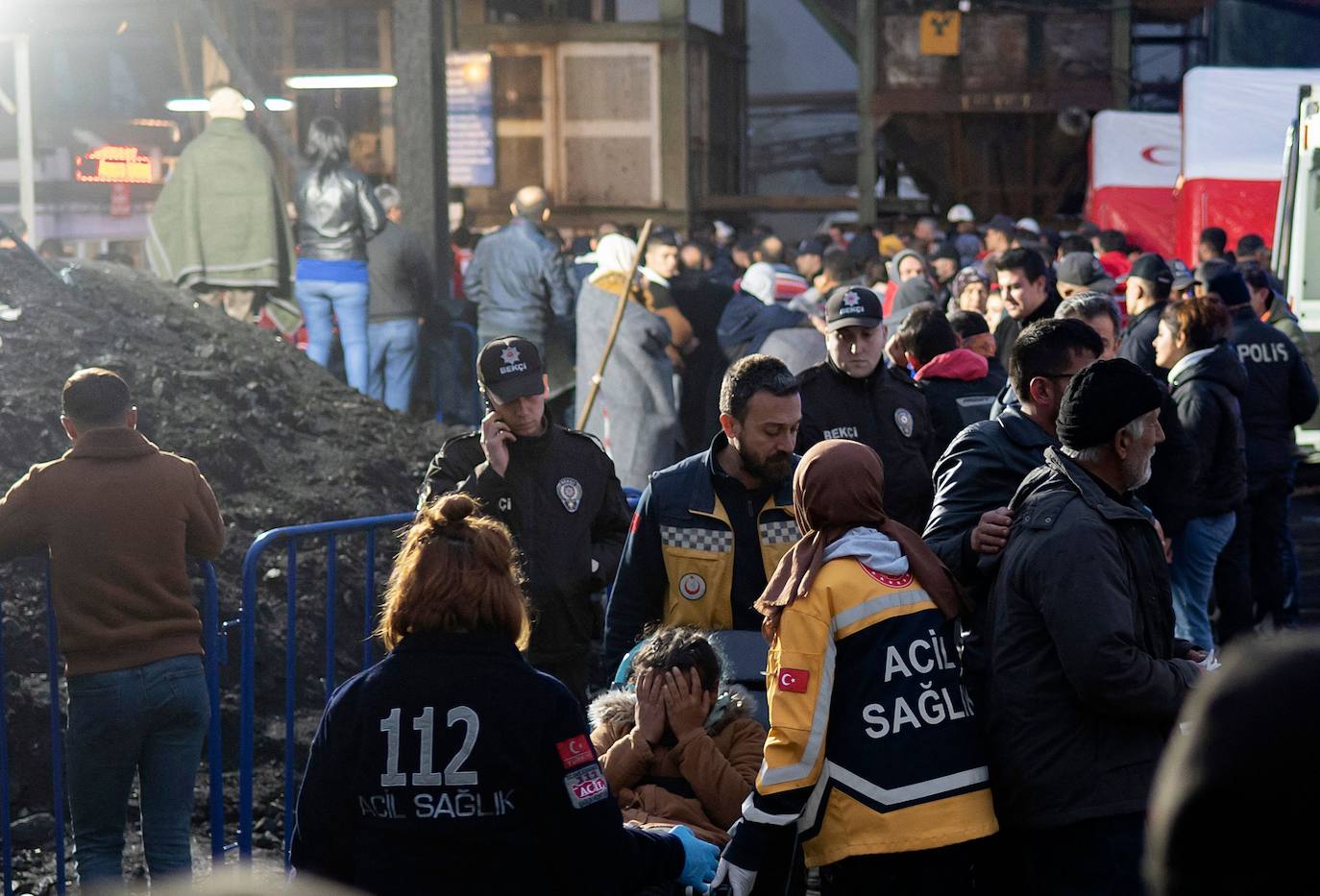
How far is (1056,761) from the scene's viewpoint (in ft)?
12.0

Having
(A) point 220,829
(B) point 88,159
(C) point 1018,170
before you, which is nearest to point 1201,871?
(A) point 220,829

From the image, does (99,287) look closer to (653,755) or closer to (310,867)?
(653,755)

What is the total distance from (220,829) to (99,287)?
627 centimetres

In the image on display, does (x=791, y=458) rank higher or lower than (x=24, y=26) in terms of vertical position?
lower

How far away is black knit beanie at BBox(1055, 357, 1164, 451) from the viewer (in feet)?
12.4

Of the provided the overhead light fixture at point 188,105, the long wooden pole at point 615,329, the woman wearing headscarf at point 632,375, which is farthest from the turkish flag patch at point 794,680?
the overhead light fixture at point 188,105

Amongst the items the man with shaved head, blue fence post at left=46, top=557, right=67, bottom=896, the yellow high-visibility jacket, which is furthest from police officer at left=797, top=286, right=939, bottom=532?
the man with shaved head

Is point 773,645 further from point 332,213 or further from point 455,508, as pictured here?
point 332,213

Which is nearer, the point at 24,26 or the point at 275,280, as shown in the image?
the point at 275,280

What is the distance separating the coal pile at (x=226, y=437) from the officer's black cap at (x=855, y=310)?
10.3 ft

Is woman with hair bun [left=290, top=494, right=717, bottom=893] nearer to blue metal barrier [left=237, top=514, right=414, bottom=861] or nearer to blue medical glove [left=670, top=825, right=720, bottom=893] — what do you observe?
blue medical glove [left=670, top=825, right=720, bottom=893]

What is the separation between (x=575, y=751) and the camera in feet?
10.7

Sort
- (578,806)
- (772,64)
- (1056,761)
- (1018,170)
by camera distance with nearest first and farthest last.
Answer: (578,806)
(1056,761)
(1018,170)
(772,64)

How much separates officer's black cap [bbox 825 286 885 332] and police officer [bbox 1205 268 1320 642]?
3356 mm
